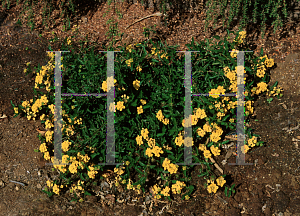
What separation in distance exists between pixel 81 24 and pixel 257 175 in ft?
11.5

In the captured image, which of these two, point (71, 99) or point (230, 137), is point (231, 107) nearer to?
point (230, 137)

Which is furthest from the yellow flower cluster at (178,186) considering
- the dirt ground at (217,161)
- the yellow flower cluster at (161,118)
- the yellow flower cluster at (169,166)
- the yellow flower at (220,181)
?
the yellow flower cluster at (161,118)

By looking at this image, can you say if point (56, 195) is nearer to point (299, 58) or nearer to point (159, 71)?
point (159, 71)

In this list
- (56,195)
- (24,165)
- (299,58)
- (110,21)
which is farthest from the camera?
(110,21)

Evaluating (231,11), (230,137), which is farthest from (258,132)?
(231,11)

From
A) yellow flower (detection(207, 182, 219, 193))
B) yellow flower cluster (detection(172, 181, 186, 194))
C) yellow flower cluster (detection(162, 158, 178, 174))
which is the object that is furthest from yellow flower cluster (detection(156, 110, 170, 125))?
yellow flower (detection(207, 182, 219, 193))

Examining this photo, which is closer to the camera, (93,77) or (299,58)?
(93,77)

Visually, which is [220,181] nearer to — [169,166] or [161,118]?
[169,166]

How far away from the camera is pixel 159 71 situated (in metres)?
3.47

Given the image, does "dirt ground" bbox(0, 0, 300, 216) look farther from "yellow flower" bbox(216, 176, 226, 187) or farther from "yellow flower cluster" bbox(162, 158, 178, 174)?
"yellow flower cluster" bbox(162, 158, 178, 174)

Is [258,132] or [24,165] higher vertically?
[258,132]

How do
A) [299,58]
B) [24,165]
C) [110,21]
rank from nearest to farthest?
1. [24,165]
2. [299,58]
3. [110,21]

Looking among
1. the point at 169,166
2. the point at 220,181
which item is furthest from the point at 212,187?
the point at 169,166

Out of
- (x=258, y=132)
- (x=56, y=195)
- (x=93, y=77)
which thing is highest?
(x=93, y=77)
